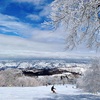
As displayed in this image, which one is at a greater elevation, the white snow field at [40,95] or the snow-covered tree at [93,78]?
the snow-covered tree at [93,78]

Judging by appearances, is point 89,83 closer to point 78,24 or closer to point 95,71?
point 95,71

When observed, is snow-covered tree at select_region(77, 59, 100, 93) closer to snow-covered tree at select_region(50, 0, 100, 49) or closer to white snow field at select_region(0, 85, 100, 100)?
white snow field at select_region(0, 85, 100, 100)

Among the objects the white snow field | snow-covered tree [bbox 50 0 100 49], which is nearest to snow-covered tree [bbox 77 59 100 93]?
the white snow field

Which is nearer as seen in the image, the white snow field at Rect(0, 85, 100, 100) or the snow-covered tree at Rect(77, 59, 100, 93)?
the white snow field at Rect(0, 85, 100, 100)

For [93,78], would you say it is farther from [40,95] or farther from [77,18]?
[77,18]

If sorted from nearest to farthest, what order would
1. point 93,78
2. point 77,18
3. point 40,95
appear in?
point 77,18 < point 40,95 < point 93,78

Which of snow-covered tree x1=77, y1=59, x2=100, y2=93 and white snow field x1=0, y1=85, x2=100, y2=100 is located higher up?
snow-covered tree x1=77, y1=59, x2=100, y2=93

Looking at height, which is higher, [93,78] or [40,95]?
[93,78]

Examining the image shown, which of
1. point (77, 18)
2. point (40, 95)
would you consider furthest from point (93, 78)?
point (77, 18)

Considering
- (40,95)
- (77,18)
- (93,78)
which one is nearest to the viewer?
(77,18)

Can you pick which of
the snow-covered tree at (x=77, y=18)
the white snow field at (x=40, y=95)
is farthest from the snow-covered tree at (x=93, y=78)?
the snow-covered tree at (x=77, y=18)

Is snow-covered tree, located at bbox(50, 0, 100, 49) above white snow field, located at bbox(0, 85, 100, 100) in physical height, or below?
above

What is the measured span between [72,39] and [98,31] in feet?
4.33

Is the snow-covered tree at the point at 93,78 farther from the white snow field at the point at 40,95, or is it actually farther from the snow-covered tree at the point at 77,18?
the snow-covered tree at the point at 77,18
